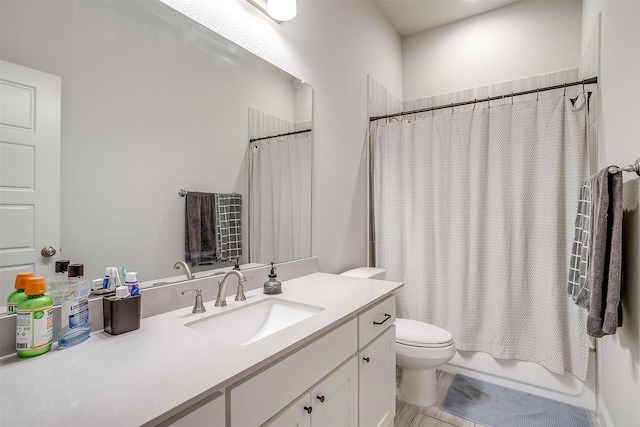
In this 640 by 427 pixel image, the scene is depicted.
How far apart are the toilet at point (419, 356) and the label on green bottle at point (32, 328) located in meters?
1.58

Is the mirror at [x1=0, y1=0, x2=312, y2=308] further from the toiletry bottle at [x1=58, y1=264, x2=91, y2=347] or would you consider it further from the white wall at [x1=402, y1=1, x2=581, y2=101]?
the white wall at [x1=402, y1=1, x2=581, y2=101]

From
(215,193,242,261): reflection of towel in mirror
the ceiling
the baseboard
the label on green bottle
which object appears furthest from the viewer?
the ceiling

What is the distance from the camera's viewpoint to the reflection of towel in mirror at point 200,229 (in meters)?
1.23

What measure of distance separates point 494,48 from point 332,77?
165cm

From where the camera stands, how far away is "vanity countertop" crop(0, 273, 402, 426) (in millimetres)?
560

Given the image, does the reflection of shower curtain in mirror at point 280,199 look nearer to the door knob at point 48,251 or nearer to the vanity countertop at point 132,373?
the vanity countertop at point 132,373

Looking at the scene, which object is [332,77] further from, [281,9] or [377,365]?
[377,365]

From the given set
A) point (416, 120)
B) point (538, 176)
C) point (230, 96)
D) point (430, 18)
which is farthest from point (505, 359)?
point (430, 18)

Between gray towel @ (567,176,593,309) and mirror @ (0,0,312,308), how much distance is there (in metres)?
1.64

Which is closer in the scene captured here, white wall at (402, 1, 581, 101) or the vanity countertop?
the vanity countertop

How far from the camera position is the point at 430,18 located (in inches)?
111

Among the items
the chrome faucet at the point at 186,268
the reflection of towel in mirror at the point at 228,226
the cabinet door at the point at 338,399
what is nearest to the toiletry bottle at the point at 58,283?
the chrome faucet at the point at 186,268

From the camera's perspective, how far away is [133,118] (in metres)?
1.07

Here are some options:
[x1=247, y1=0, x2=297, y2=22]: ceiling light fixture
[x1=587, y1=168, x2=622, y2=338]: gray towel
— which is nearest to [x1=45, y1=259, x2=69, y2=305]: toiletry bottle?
[x1=247, y1=0, x2=297, y2=22]: ceiling light fixture
